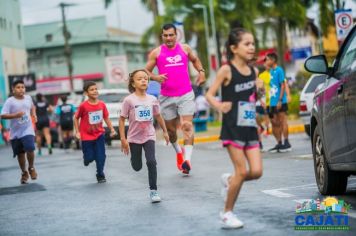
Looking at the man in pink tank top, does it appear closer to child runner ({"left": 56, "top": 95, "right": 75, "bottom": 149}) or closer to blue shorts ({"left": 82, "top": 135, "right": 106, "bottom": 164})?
blue shorts ({"left": 82, "top": 135, "right": 106, "bottom": 164})

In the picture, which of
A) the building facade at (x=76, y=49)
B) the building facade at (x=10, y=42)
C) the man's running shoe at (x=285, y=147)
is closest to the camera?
the man's running shoe at (x=285, y=147)

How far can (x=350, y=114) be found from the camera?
7406 millimetres

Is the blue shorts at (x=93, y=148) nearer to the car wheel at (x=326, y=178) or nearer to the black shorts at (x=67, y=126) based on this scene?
the car wheel at (x=326, y=178)

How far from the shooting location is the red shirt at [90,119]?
1296 centimetres

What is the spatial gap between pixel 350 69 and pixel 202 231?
6.44 feet

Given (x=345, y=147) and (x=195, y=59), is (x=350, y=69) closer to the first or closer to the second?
(x=345, y=147)

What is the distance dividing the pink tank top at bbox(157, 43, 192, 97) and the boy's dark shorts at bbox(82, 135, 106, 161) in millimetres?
1417

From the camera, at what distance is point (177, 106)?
12234 millimetres

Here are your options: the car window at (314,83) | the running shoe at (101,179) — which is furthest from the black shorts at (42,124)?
the running shoe at (101,179)

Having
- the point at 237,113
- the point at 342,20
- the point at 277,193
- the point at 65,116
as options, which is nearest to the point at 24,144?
the point at 277,193

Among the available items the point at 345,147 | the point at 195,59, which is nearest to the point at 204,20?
the point at 195,59

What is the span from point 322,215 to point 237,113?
44.0 inches

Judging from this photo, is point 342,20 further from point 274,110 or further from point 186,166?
point 186,166

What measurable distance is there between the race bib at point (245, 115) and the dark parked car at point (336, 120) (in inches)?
35.2
